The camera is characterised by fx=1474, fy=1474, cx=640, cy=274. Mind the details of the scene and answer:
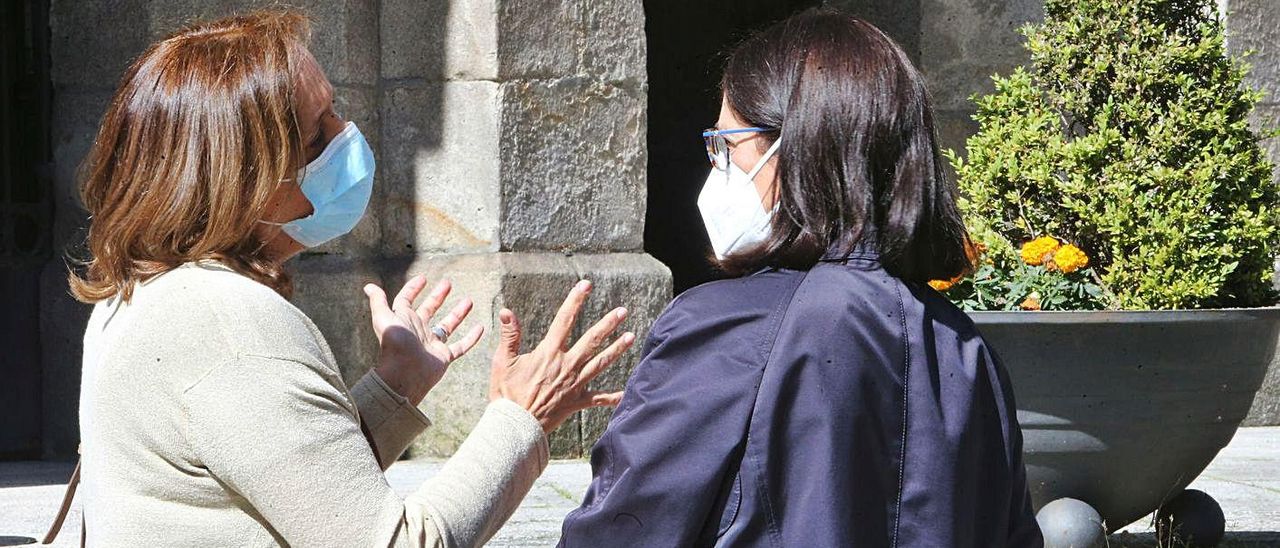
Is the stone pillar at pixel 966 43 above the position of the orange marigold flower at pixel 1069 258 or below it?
above

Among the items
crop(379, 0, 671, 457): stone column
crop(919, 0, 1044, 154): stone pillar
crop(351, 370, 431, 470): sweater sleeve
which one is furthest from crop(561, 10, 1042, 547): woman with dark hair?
crop(919, 0, 1044, 154): stone pillar

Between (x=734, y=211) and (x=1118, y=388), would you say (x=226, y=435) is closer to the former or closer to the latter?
(x=734, y=211)

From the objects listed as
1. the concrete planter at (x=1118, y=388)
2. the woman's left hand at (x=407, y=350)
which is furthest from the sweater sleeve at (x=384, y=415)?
the concrete planter at (x=1118, y=388)

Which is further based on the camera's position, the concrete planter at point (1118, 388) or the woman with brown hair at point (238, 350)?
the concrete planter at point (1118, 388)

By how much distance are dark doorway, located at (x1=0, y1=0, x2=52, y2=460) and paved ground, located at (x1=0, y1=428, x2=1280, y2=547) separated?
206mm

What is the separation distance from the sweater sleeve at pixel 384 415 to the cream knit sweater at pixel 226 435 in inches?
16.7

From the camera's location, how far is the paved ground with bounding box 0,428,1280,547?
3791 millimetres

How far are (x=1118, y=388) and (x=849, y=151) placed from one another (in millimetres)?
1928

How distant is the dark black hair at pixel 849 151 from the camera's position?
5.65 feet

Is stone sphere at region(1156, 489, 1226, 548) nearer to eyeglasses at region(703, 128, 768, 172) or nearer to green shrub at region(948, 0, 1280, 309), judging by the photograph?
Answer: green shrub at region(948, 0, 1280, 309)

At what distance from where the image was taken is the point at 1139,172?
12.1 feet

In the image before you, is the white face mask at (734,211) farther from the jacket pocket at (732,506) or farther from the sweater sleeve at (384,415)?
the sweater sleeve at (384,415)

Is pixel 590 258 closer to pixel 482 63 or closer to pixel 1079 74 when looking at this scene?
pixel 482 63

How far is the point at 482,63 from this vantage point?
5105mm
